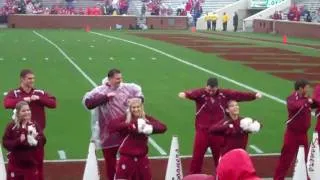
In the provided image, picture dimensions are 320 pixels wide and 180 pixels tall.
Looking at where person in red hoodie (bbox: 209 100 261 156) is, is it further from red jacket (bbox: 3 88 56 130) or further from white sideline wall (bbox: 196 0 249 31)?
white sideline wall (bbox: 196 0 249 31)

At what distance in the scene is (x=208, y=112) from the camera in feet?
30.6

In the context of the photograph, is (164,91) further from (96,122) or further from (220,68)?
(96,122)

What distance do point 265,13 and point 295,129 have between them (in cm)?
4342

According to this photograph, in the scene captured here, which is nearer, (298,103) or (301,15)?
(298,103)

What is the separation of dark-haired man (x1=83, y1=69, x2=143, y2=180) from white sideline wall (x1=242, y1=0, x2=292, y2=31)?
4276 cm

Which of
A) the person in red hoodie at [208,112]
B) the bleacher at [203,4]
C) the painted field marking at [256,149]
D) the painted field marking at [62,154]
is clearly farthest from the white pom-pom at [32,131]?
the bleacher at [203,4]

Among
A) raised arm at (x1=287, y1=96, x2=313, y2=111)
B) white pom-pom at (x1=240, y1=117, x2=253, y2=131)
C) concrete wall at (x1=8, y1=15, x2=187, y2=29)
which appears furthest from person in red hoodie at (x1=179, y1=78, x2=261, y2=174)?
concrete wall at (x1=8, y1=15, x2=187, y2=29)

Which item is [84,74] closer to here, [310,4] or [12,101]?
[12,101]

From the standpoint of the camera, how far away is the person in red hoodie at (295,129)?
9148mm

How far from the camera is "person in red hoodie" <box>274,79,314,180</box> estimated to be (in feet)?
30.0

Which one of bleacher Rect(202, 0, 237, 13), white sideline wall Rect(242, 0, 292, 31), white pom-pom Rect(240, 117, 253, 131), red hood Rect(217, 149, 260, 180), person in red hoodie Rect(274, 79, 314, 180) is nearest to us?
red hood Rect(217, 149, 260, 180)

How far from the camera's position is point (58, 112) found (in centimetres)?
1439

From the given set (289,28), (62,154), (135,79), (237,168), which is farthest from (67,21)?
(237,168)

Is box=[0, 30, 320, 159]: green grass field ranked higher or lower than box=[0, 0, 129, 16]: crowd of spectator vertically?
lower
